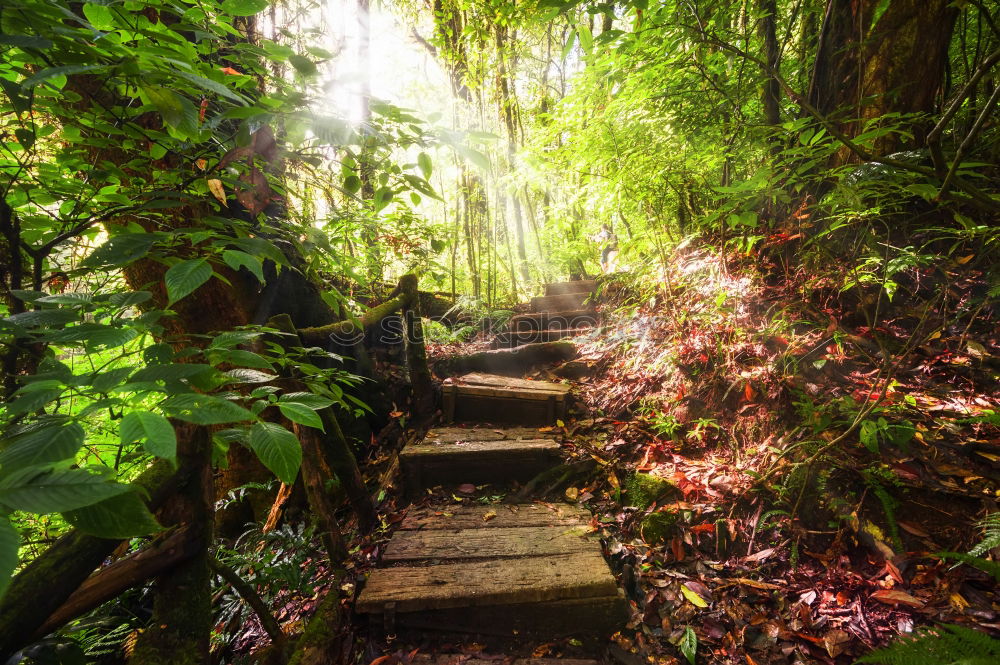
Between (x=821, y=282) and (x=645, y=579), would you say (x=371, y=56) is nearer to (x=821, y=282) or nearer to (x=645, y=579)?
(x=821, y=282)

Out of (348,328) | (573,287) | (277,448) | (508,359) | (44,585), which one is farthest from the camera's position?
(573,287)

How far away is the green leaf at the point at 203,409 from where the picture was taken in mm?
831

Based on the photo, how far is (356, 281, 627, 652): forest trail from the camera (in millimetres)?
2059

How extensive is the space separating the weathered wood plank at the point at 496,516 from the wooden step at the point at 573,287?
217 inches

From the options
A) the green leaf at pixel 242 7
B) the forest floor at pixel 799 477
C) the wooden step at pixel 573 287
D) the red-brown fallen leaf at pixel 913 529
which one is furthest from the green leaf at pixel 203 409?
the wooden step at pixel 573 287

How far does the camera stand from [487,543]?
2525 millimetres

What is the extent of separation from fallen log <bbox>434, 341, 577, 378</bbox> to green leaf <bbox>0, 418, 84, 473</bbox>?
4.72 m

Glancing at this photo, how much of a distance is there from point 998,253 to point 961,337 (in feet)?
2.61

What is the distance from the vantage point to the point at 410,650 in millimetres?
2023

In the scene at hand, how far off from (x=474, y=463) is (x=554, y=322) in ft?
14.4

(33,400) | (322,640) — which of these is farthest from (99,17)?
(322,640)

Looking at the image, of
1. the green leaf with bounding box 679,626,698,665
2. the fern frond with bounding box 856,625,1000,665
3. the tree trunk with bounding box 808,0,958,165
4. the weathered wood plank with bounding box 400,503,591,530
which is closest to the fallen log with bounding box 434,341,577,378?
the weathered wood plank with bounding box 400,503,591,530

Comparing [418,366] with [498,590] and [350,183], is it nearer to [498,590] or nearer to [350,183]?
[498,590]

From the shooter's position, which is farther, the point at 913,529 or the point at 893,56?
the point at 893,56
